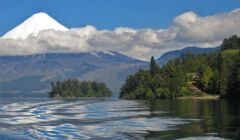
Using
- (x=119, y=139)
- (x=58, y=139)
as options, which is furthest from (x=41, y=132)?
(x=119, y=139)

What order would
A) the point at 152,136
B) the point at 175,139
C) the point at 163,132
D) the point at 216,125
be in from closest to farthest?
the point at 175,139 < the point at 152,136 < the point at 163,132 < the point at 216,125

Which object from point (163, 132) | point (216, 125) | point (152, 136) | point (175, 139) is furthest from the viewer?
Result: point (216, 125)

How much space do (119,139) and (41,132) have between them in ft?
53.7

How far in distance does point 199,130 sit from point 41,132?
2173 cm

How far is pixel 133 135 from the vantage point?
2867 inches

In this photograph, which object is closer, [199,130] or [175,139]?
[175,139]

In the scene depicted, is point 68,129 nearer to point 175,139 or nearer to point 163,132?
point 163,132

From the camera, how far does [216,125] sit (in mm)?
82375

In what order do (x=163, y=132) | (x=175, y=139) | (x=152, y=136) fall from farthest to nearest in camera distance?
(x=163, y=132)
(x=152, y=136)
(x=175, y=139)

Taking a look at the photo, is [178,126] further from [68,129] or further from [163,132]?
[68,129]

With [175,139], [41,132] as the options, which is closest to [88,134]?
[41,132]

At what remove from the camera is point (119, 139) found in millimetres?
68625

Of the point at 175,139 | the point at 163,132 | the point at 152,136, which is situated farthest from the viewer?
the point at 163,132

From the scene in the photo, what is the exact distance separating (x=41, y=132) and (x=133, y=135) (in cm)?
1493
